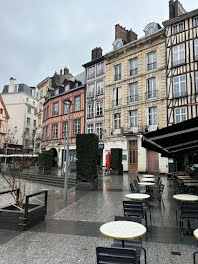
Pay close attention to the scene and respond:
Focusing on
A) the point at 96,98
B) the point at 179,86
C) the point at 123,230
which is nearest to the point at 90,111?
the point at 96,98

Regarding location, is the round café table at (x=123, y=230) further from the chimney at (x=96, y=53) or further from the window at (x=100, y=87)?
the chimney at (x=96, y=53)

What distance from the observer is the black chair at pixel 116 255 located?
2.17 m

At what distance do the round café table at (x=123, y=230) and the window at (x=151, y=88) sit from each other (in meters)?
19.3

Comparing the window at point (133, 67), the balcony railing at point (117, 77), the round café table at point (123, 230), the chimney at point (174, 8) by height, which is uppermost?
the chimney at point (174, 8)

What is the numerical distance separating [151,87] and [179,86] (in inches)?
122

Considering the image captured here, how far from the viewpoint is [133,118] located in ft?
74.3

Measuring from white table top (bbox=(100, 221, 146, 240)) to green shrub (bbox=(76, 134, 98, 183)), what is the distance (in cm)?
851

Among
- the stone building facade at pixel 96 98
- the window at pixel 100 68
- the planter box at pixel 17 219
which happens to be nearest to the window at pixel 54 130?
the stone building facade at pixel 96 98

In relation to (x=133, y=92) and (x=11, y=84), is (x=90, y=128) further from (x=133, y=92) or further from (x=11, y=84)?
(x=11, y=84)

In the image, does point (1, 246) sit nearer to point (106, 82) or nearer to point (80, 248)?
point (80, 248)

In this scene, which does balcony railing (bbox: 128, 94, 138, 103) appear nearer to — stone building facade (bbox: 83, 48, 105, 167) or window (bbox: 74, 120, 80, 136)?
stone building facade (bbox: 83, 48, 105, 167)

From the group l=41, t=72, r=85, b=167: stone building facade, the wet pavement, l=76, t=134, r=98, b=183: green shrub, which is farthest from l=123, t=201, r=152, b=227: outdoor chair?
l=41, t=72, r=85, b=167: stone building facade

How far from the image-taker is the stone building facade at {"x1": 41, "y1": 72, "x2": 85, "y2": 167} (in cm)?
2798

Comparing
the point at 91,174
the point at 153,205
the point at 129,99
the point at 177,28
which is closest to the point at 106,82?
the point at 129,99
